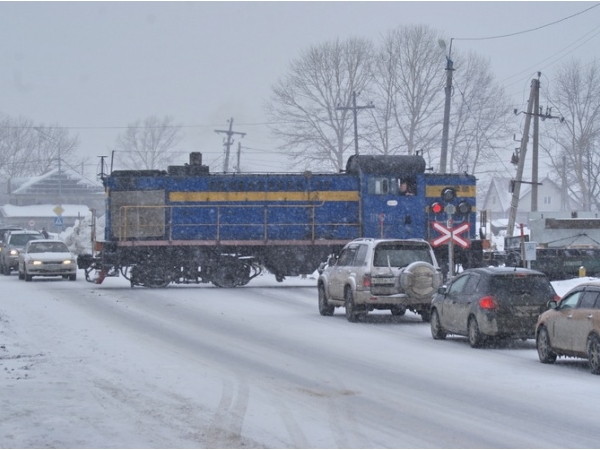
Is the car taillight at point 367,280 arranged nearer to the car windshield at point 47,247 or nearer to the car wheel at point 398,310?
the car wheel at point 398,310

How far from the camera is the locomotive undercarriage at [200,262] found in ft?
118

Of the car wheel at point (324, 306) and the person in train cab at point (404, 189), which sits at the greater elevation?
the person in train cab at point (404, 189)

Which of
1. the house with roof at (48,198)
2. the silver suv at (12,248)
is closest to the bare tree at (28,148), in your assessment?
the house with roof at (48,198)

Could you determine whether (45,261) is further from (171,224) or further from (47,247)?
(171,224)

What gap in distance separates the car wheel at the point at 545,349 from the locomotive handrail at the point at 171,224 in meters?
19.8

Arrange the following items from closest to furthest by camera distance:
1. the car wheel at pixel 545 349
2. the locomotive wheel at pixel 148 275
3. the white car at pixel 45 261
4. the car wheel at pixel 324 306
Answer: the car wheel at pixel 545 349, the car wheel at pixel 324 306, the locomotive wheel at pixel 148 275, the white car at pixel 45 261

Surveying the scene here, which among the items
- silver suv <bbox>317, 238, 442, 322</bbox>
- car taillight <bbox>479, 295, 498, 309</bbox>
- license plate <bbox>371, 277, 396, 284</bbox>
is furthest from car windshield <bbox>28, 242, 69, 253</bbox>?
car taillight <bbox>479, 295, 498, 309</bbox>

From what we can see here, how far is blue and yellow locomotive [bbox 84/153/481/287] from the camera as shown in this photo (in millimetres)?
36375

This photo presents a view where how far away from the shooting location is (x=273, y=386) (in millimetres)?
13797

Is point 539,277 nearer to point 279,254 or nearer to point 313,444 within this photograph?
point 313,444

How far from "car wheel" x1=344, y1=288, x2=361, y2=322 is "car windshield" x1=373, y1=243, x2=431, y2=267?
0.94 meters

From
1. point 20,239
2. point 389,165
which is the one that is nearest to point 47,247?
point 20,239

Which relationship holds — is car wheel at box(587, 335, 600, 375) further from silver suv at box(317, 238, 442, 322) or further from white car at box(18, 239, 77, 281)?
white car at box(18, 239, 77, 281)

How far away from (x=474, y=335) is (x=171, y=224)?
62.7 feet
